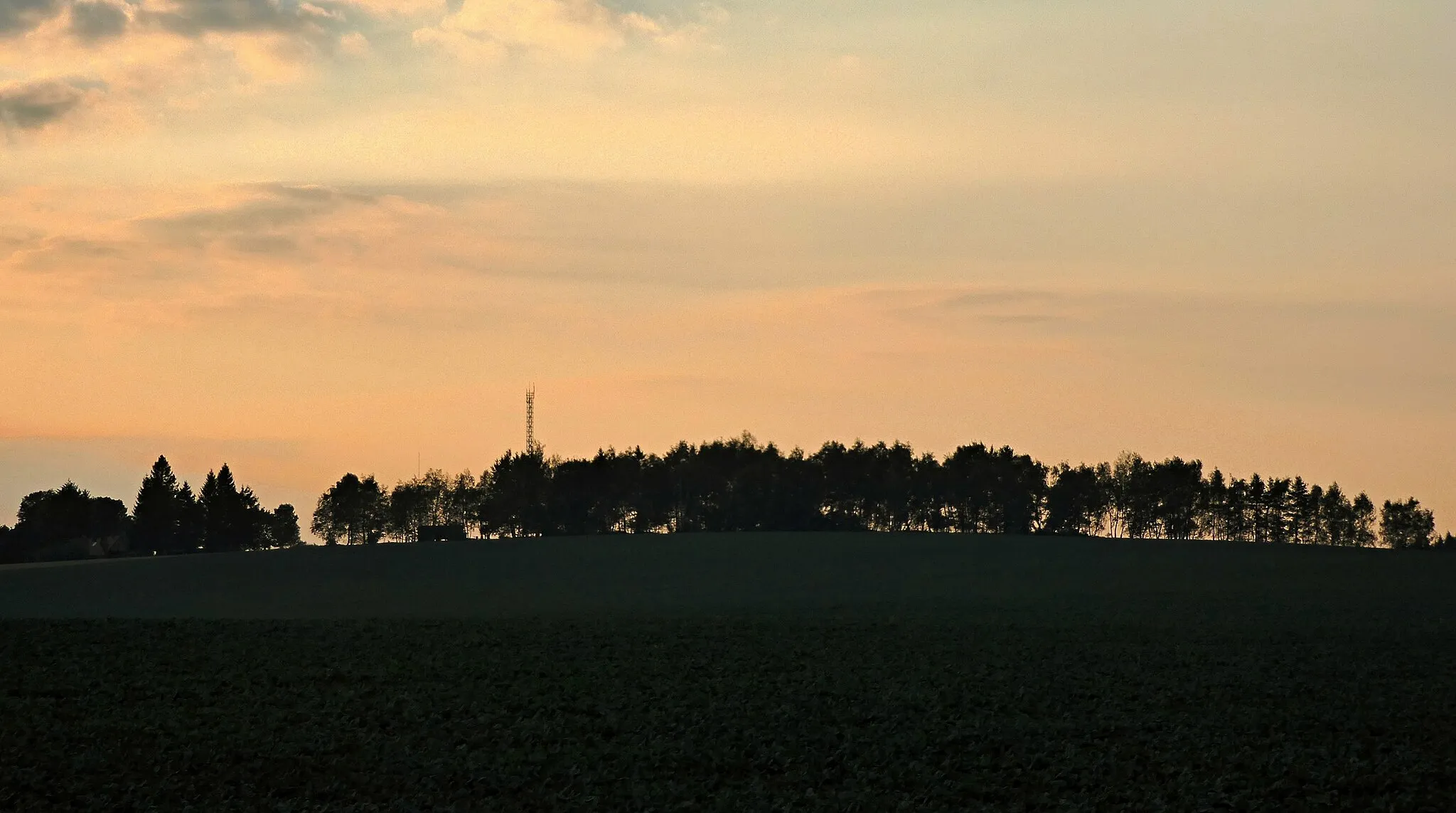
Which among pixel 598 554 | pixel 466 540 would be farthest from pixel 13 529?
pixel 598 554

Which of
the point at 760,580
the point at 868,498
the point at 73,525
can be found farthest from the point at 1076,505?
the point at 73,525

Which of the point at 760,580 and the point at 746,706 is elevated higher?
the point at 760,580

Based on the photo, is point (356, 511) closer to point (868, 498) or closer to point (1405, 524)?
point (868, 498)

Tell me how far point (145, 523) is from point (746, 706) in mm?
132391

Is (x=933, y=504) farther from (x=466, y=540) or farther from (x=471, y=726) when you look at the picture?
(x=471, y=726)

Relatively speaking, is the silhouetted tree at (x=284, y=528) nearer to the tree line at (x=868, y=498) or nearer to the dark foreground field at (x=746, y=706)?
the tree line at (x=868, y=498)

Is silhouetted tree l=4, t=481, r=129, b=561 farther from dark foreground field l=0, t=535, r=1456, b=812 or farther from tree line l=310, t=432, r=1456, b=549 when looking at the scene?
dark foreground field l=0, t=535, r=1456, b=812

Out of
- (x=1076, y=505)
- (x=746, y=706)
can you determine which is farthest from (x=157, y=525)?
(x=746, y=706)

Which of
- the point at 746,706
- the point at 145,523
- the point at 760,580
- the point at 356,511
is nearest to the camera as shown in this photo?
the point at 746,706

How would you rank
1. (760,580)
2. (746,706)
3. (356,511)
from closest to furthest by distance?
(746,706), (760,580), (356,511)

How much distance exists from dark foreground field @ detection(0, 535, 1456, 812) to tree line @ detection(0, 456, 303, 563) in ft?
305

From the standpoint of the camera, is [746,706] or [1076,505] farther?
[1076,505]

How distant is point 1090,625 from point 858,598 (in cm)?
1715

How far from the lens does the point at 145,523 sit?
481ft
